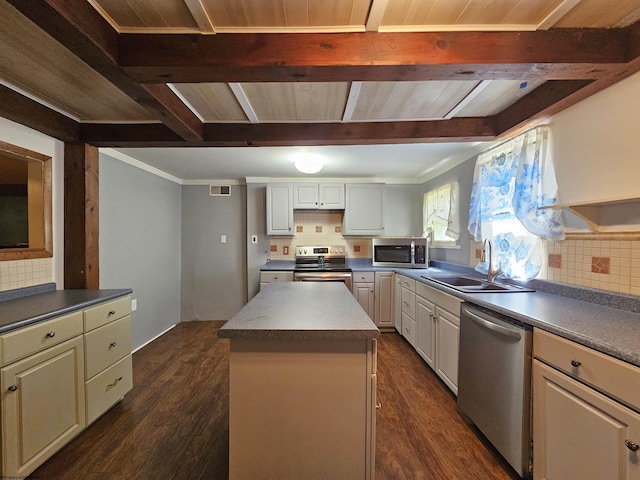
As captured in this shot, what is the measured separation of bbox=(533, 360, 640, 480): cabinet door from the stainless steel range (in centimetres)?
232

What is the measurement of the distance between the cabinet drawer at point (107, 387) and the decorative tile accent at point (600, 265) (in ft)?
10.5

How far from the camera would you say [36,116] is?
6.00 feet

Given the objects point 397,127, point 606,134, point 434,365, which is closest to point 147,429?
point 434,365

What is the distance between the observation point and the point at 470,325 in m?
1.78

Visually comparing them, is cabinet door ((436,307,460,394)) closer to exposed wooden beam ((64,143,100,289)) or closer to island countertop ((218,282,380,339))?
island countertop ((218,282,380,339))

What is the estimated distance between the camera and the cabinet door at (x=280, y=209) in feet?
12.5

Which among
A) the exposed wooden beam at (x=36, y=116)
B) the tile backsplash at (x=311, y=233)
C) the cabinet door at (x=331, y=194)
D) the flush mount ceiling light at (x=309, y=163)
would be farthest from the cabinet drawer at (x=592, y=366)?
the exposed wooden beam at (x=36, y=116)

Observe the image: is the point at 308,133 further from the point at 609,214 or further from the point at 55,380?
the point at 55,380

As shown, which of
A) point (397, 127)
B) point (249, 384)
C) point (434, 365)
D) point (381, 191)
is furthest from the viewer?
point (381, 191)

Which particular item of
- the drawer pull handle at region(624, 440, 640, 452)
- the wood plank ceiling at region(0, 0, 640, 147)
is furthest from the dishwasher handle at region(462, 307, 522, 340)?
the wood plank ceiling at region(0, 0, 640, 147)

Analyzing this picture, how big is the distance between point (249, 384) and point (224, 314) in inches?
124

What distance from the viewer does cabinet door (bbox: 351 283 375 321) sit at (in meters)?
3.53

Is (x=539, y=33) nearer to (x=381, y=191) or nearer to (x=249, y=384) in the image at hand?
(x=249, y=384)

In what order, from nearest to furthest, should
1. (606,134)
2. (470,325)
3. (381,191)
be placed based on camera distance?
(606,134), (470,325), (381,191)
